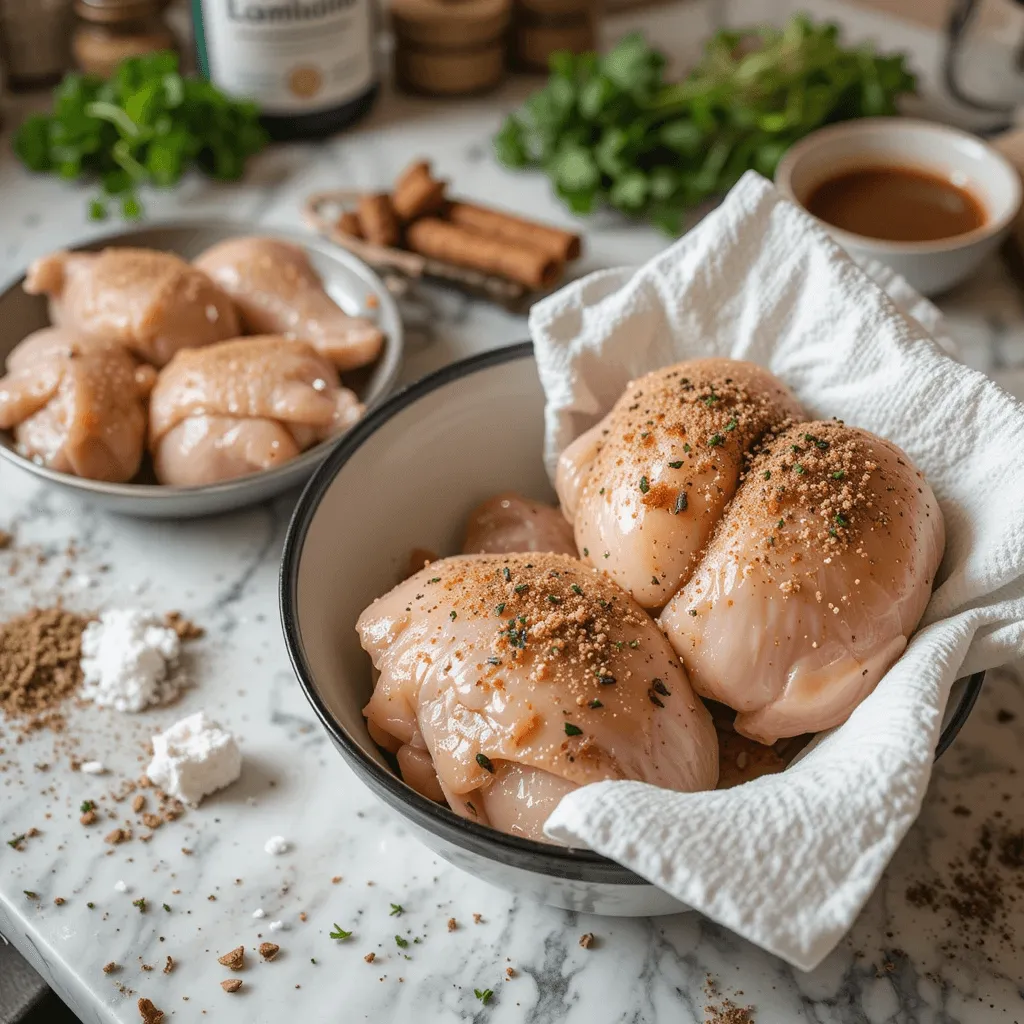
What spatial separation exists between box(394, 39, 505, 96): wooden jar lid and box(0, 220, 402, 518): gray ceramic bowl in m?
0.64

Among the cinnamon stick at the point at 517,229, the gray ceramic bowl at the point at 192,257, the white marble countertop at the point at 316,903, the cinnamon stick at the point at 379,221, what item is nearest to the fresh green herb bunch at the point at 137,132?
the gray ceramic bowl at the point at 192,257

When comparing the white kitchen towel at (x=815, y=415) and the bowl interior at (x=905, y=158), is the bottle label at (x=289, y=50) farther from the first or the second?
the white kitchen towel at (x=815, y=415)

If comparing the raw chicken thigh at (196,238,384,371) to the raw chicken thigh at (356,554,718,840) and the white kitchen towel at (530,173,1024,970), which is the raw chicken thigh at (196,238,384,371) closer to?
the white kitchen towel at (530,173,1024,970)

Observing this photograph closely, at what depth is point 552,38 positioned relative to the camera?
2092 millimetres

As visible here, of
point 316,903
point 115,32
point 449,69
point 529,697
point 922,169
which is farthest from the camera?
point 449,69

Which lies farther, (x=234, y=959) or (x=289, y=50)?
(x=289, y=50)

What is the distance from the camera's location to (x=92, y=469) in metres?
1.27

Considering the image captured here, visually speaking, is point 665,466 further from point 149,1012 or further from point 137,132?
point 137,132

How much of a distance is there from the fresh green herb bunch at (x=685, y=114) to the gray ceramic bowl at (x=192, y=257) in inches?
16.5

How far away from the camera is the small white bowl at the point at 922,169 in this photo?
4.99ft

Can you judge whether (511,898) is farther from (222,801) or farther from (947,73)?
(947,73)

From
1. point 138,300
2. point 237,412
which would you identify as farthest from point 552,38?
point 237,412

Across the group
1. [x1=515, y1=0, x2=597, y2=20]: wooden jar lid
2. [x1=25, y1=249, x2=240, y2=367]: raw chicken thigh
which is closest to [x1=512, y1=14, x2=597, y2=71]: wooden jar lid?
[x1=515, y1=0, x2=597, y2=20]: wooden jar lid

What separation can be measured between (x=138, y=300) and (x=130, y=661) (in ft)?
1.61
